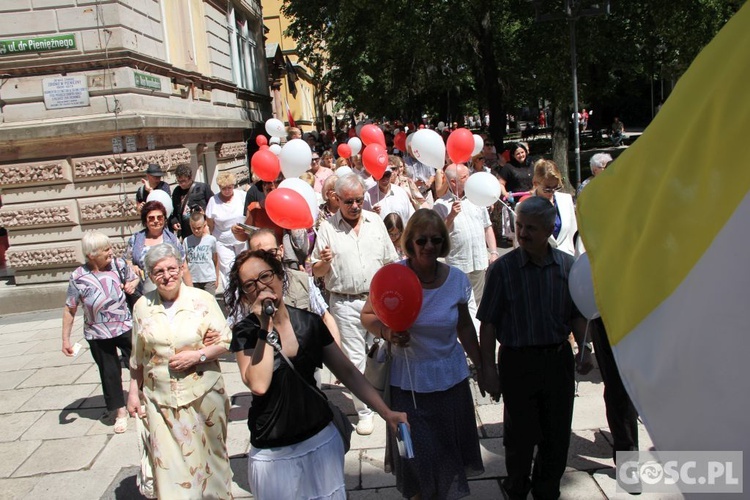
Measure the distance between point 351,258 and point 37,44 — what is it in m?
7.63

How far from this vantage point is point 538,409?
3666 millimetres

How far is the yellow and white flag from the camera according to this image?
1427mm

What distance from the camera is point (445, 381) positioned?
3.42 m

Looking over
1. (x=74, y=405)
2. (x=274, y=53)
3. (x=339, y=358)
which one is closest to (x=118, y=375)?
(x=74, y=405)

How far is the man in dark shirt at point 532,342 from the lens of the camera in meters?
3.57

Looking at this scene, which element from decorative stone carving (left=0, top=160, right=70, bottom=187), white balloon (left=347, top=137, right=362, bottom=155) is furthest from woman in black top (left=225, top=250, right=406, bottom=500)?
white balloon (left=347, top=137, right=362, bottom=155)

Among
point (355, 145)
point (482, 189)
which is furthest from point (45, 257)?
point (482, 189)

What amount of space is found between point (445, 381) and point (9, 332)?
25.9 ft

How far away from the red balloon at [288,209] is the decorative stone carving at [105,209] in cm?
590

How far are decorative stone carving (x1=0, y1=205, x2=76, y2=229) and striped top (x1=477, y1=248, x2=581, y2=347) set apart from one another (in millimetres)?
8835

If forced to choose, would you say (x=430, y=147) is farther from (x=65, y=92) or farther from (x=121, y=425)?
(x=65, y=92)

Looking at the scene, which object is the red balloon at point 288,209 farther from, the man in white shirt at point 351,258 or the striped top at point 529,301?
the striped top at point 529,301

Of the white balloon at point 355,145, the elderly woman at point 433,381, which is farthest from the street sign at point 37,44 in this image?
the elderly woman at point 433,381

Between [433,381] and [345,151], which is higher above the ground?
[345,151]
